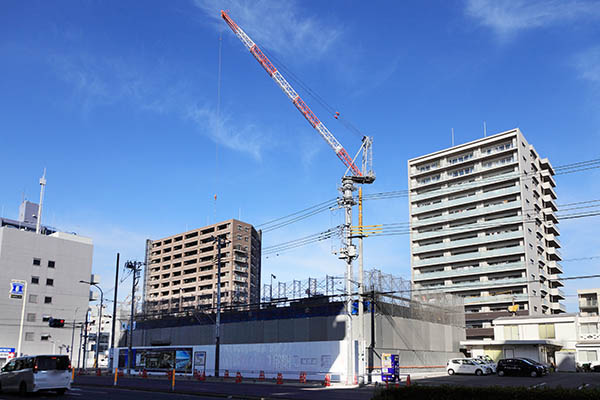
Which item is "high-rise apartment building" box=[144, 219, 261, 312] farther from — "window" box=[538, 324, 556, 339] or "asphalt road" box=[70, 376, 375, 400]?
"asphalt road" box=[70, 376, 375, 400]

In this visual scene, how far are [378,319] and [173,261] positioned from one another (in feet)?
409

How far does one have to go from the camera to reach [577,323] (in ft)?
237

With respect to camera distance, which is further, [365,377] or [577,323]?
[577,323]

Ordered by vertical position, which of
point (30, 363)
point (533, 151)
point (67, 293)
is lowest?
point (30, 363)

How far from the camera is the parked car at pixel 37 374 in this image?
25734 millimetres

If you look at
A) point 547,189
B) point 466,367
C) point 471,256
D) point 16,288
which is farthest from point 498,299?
point 16,288

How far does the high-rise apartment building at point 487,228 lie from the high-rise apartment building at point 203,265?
4917cm

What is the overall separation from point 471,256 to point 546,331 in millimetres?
34666

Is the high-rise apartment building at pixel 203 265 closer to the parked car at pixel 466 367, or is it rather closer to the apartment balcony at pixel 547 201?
the apartment balcony at pixel 547 201

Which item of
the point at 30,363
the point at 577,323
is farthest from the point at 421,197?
the point at 30,363

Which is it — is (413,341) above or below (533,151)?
below

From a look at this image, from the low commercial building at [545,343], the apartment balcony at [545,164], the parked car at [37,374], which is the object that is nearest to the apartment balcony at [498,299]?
the low commercial building at [545,343]

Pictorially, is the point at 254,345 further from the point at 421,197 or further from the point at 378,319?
the point at 421,197

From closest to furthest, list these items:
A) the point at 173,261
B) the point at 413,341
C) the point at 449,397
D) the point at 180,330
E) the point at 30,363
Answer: the point at 449,397
the point at 30,363
the point at 413,341
the point at 180,330
the point at 173,261
